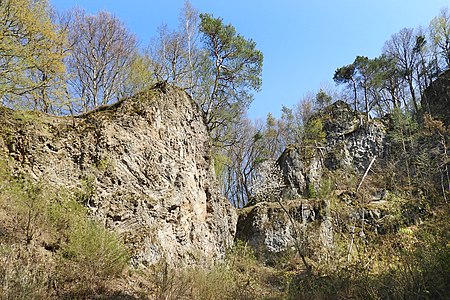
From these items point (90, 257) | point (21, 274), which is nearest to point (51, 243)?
point (90, 257)

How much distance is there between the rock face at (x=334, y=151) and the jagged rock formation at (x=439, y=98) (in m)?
4.43

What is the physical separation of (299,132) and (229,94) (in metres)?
12.2

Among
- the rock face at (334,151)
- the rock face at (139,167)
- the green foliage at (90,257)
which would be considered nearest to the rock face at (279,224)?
the rock face at (139,167)

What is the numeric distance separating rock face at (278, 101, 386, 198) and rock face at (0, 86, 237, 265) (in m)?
12.7

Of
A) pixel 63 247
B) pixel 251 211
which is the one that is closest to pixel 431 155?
pixel 251 211

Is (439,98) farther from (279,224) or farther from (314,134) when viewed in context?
(279,224)

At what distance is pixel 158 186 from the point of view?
10547 mm

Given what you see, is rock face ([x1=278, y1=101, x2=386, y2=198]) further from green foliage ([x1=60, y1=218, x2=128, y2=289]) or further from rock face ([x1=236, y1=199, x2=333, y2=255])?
green foliage ([x1=60, y1=218, x2=128, y2=289])

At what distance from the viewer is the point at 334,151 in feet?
99.2

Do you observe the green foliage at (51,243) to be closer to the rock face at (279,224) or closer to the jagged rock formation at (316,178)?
the jagged rock formation at (316,178)

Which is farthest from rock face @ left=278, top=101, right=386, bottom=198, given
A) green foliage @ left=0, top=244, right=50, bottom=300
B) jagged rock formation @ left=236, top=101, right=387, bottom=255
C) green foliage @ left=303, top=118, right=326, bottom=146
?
green foliage @ left=0, top=244, right=50, bottom=300

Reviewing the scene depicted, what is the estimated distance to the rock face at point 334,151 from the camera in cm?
2581

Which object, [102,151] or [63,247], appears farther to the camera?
[102,151]

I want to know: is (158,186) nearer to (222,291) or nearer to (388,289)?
(222,291)
